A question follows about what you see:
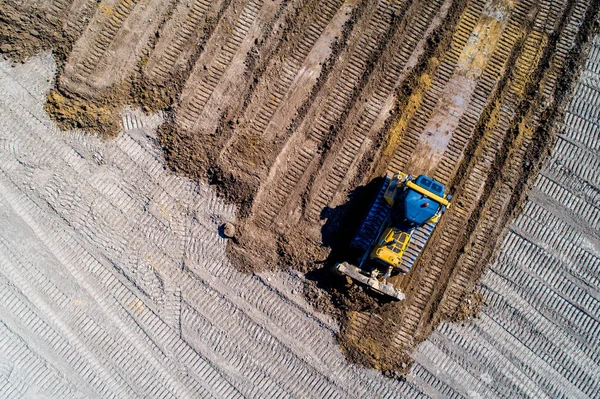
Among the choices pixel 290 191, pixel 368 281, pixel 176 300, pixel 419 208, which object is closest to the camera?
pixel 419 208

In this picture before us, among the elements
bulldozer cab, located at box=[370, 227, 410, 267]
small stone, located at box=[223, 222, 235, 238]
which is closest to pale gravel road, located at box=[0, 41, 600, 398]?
small stone, located at box=[223, 222, 235, 238]

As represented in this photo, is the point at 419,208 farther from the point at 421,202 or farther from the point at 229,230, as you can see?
the point at 229,230

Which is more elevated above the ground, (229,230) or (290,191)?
(290,191)

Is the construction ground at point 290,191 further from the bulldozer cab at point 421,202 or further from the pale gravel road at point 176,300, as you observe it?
the bulldozer cab at point 421,202

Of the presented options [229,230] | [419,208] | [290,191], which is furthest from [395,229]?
[229,230]

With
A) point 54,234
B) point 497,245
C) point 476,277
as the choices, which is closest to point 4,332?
point 54,234

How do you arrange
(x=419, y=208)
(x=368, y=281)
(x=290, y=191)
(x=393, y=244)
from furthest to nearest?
(x=290, y=191)
(x=368, y=281)
(x=393, y=244)
(x=419, y=208)
